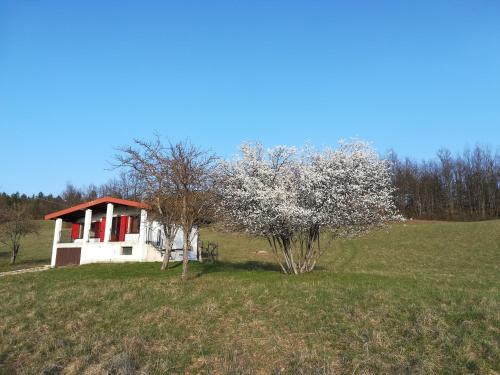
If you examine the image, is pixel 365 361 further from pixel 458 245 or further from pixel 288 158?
pixel 458 245

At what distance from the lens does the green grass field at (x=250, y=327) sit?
890 cm

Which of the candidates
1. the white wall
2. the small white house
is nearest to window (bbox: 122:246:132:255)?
the small white house

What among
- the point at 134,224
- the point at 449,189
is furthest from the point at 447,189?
the point at 134,224

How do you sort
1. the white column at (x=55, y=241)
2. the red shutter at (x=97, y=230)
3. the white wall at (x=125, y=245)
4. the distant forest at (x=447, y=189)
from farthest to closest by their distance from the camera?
the distant forest at (x=447, y=189) → the red shutter at (x=97, y=230) → the white column at (x=55, y=241) → the white wall at (x=125, y=245)

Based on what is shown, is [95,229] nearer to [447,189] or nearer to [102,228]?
[102,228]

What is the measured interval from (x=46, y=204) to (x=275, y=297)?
103 meters

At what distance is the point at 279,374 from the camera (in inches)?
337

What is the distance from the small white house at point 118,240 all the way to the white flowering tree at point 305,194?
10148 millimetres

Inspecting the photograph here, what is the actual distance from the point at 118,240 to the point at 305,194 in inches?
793

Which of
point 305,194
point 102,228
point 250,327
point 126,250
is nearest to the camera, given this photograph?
point 250,327

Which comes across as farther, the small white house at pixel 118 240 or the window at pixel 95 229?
the window at pixel 95 229

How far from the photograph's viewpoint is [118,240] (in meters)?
34.2

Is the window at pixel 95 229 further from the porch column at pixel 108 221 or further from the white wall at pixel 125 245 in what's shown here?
the porch column at pixel 108 221

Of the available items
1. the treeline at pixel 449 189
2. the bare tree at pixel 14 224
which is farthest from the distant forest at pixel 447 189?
the bare tree at pixel 14 224
